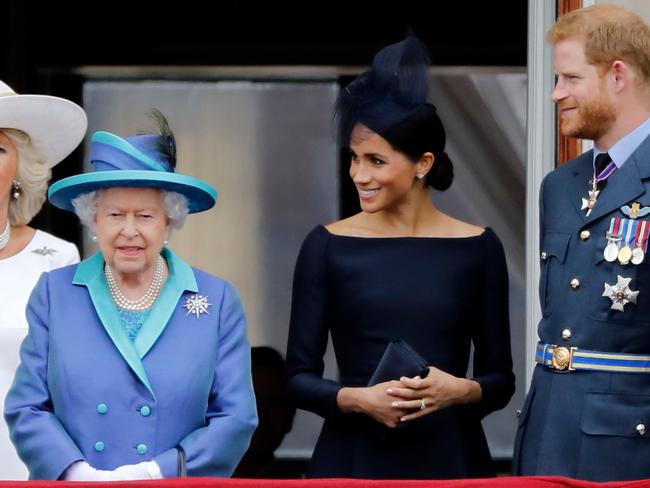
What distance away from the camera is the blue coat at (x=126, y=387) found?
130 inches

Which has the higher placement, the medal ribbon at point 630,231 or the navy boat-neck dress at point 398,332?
the medal ribbon at point 630,231

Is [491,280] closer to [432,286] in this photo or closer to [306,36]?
[432,286]

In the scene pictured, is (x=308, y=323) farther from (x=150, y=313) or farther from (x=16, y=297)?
(x=16, y=297)

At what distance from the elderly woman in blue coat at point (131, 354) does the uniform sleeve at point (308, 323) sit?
228 millimetres

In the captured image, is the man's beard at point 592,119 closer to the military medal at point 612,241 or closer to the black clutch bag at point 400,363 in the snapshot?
the military medal at point 612,241

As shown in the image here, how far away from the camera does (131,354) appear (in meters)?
3.34

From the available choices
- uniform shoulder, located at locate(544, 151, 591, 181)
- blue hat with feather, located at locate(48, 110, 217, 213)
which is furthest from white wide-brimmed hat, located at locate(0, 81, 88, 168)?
uniform shoulder, located at locate(544, 151, 591, 181)

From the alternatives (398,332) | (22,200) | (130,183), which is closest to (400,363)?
(398,332)

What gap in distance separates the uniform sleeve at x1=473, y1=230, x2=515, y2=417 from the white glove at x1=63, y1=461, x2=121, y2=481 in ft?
3.11

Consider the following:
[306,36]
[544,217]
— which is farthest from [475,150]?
[544,217]

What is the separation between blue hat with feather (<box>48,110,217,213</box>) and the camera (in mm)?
3354

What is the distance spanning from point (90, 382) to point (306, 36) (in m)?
4.02

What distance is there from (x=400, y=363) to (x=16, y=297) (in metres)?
1.09

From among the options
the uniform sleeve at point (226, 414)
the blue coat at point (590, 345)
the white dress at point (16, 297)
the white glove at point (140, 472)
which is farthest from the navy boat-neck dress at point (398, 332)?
the white dress at point (16, 297)
